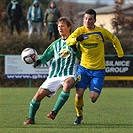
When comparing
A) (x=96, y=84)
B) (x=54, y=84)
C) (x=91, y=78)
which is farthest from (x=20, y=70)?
(x=54, y=84)

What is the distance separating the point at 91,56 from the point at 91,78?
390 mm

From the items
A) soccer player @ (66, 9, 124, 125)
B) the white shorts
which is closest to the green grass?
soccer player @ (66, 9, 124, 125)

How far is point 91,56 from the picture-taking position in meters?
9.22

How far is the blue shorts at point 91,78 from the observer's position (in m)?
9.18

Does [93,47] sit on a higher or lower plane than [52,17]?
lower

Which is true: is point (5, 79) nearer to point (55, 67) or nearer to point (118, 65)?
point (118, 65)

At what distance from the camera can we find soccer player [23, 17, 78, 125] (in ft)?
29.3

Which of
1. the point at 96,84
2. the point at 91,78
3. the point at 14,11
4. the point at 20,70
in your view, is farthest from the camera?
the point at 14,11

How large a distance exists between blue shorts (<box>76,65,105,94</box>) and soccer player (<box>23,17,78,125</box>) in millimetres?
224

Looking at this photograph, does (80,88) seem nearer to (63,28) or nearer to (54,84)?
(54,84)

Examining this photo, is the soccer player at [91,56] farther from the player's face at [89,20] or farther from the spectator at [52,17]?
the spectator at [52,17]

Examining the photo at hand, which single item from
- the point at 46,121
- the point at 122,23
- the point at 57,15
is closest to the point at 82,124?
the point at 46,121

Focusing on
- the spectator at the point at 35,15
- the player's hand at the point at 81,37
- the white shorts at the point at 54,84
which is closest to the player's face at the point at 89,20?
the player's hand at the point at 81,37

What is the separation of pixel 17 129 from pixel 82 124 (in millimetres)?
1285
